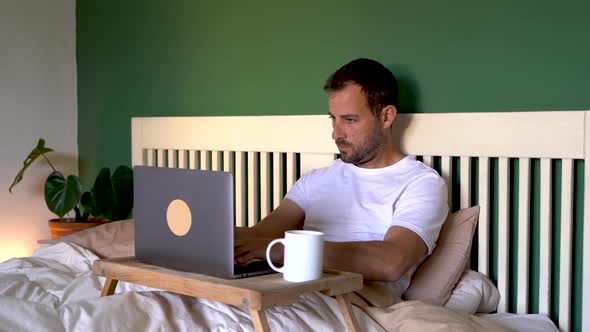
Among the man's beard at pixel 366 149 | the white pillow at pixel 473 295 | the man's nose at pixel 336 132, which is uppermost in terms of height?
Answer: the man's nose at pixel 336 132

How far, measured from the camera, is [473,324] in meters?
1.67

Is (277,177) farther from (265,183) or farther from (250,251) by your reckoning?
(250,251)

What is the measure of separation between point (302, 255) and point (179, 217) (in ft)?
0.91

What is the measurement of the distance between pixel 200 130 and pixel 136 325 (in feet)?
4.59

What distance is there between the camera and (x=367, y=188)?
213 centimetres

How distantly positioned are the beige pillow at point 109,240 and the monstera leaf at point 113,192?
498mm

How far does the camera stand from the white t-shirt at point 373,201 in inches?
76.6

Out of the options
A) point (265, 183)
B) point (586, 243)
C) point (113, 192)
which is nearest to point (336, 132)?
point (265, 183)

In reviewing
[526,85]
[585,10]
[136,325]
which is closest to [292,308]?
[136,325]

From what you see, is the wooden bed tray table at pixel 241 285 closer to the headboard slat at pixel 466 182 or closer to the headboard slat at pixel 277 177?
the headboard slat at pixel 466 182

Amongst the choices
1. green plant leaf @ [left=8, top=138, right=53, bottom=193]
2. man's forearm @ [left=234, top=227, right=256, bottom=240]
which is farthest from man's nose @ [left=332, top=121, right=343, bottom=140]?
green plant leaf @ [left=8, top=138, right=53, bottom=193]

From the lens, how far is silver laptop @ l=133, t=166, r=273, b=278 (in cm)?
141

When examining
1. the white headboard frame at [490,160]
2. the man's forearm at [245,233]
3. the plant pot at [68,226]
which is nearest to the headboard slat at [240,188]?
the white headboard frame at [490,160]

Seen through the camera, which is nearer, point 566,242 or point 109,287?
point 109,287
